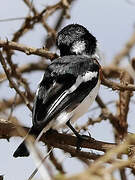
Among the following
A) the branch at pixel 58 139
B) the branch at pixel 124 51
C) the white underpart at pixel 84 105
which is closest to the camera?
the branch at pixel 58 139

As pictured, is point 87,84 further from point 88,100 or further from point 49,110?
point 49,110

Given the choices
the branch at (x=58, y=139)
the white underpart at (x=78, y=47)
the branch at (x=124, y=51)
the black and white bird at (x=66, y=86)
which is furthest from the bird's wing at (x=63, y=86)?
the branch at (x=124, y=51)

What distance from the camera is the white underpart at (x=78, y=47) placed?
396cm

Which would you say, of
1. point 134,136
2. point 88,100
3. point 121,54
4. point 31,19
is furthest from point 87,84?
point 134,136

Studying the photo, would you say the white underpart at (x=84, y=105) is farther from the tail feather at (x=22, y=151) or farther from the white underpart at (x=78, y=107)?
the tail feather at (x=22, y=151)

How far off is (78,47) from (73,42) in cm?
6

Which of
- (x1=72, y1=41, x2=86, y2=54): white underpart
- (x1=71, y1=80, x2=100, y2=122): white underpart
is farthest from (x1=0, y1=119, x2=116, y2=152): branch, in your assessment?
(x1=72, y1=41, x2=86, y2=54): white underpart

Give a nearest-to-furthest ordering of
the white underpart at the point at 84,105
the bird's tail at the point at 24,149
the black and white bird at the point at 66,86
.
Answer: the bird's tail at the point at 24,149 → the black and white bird at the point at 66,86 → the white underpart at the point at 84,105

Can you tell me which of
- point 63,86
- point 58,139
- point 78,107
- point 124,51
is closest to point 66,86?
point 63,86

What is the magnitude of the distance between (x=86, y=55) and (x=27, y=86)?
600 millimetres

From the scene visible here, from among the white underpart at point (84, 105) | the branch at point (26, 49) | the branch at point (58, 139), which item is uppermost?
the branch at point (26, 49)

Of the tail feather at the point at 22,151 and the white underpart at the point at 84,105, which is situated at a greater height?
the tail feather at the point at 22,151

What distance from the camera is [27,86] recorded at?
402 centimetres

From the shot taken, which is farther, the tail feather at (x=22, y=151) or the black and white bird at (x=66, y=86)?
the black and white bird at (x=66, y=86)
